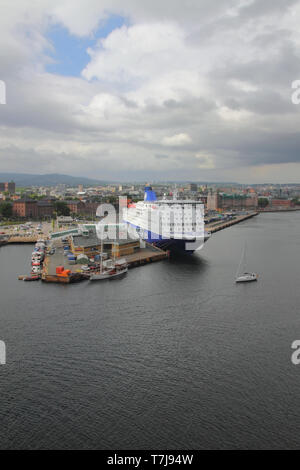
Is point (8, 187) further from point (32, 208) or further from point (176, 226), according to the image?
point (176, 226)

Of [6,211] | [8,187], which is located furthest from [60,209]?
[8,187]

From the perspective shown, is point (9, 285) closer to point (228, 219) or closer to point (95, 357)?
point (95, 357)

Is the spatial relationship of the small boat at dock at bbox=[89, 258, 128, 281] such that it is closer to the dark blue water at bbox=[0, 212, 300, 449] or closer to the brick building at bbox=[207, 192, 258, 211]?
the dark blue water at bbox=[0, 212, 300, 449]

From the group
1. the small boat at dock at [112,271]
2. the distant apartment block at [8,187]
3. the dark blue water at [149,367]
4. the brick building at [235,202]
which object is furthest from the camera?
the distant apartment block at [8,187]

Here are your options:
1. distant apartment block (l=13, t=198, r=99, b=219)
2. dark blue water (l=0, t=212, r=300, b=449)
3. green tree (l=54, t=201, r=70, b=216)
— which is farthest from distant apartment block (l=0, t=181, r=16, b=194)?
dark blue water (l=0, t=212, r=300, b=449)

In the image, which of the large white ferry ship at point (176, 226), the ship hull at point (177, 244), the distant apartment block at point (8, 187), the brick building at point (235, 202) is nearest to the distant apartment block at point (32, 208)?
the large white ferry ship at point (176, 226)

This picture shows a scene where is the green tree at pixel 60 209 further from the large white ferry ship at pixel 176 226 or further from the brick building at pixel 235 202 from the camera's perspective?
the brick building at pixel 235 202
